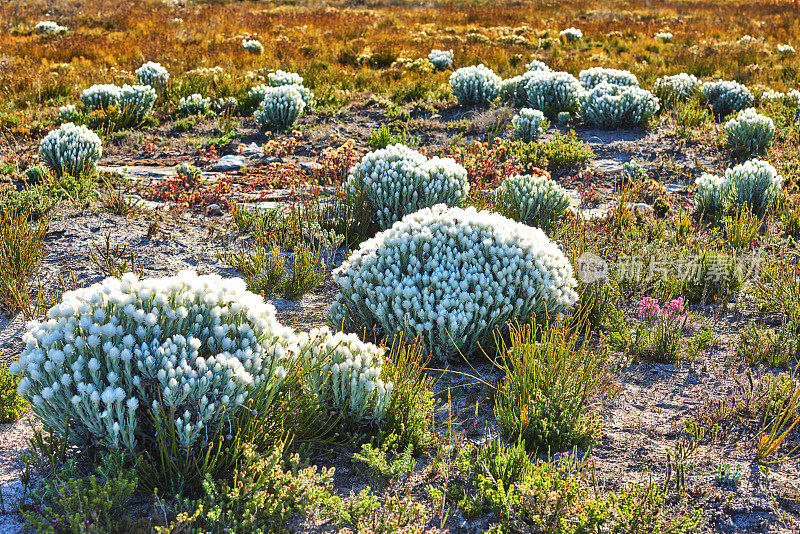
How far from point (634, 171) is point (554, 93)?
11.6 ft

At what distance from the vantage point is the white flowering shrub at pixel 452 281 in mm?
3992

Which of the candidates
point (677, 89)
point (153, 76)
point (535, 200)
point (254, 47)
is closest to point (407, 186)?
point (535, 200)

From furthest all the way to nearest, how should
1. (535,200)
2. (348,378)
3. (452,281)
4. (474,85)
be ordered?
(474,85), (535,200), (452,281), (348,378)

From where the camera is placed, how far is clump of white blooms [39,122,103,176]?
732 centimetres

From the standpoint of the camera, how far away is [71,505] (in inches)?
99.3

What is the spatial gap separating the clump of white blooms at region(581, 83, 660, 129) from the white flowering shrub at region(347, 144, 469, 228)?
522cm

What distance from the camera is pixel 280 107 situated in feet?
32.9

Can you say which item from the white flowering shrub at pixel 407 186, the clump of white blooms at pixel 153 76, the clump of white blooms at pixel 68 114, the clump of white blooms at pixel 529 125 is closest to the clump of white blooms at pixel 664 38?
the clump of white blooms at pixel 529 125

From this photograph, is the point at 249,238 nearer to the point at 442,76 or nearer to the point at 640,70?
the point at 442,76

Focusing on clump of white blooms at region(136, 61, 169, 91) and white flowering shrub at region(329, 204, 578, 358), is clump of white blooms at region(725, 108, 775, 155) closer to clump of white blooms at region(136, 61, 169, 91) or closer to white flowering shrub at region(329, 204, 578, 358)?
white flowering shrub at region(329, 204, 578, 358)

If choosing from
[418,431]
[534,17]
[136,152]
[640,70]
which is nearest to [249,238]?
[418,431]

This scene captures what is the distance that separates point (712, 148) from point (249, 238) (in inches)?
291

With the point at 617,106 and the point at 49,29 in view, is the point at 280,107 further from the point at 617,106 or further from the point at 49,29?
the point at 49,29

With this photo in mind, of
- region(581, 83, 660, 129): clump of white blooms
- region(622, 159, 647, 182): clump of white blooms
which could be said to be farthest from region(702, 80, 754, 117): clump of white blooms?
region(622, 159, 647, 182): clump of white blooms
